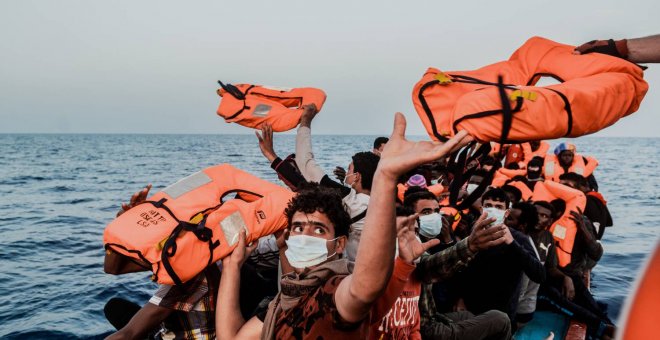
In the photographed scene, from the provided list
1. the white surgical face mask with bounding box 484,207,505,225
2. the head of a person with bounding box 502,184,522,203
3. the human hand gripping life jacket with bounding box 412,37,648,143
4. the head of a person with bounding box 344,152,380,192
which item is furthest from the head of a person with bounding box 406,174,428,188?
the human hand gripping life jacket with bounding box 412,37,648,143

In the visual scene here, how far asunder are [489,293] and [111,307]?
9.91 ft

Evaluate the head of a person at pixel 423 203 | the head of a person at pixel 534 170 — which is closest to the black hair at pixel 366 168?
the head of a person at pixel 423 203

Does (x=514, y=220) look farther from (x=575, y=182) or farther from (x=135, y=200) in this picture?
(x=135, y=200)

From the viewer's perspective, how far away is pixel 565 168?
9.97 metres

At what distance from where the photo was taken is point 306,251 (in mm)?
→ 2447

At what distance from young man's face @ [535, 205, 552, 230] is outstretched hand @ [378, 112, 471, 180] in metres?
4.20

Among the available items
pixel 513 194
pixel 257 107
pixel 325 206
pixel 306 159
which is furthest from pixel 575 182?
pixel 325 206

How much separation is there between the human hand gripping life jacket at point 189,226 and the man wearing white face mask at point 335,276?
0.14m

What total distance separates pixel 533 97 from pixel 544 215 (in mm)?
4325

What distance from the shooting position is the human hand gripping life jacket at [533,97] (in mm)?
1524

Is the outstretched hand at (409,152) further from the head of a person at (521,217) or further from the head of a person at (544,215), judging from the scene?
the head of a person at (544,215)

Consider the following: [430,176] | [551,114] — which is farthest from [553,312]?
[551,114]

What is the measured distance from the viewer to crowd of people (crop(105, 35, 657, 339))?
5.15 feet

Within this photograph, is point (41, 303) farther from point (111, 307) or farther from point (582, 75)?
point (582, 75)
